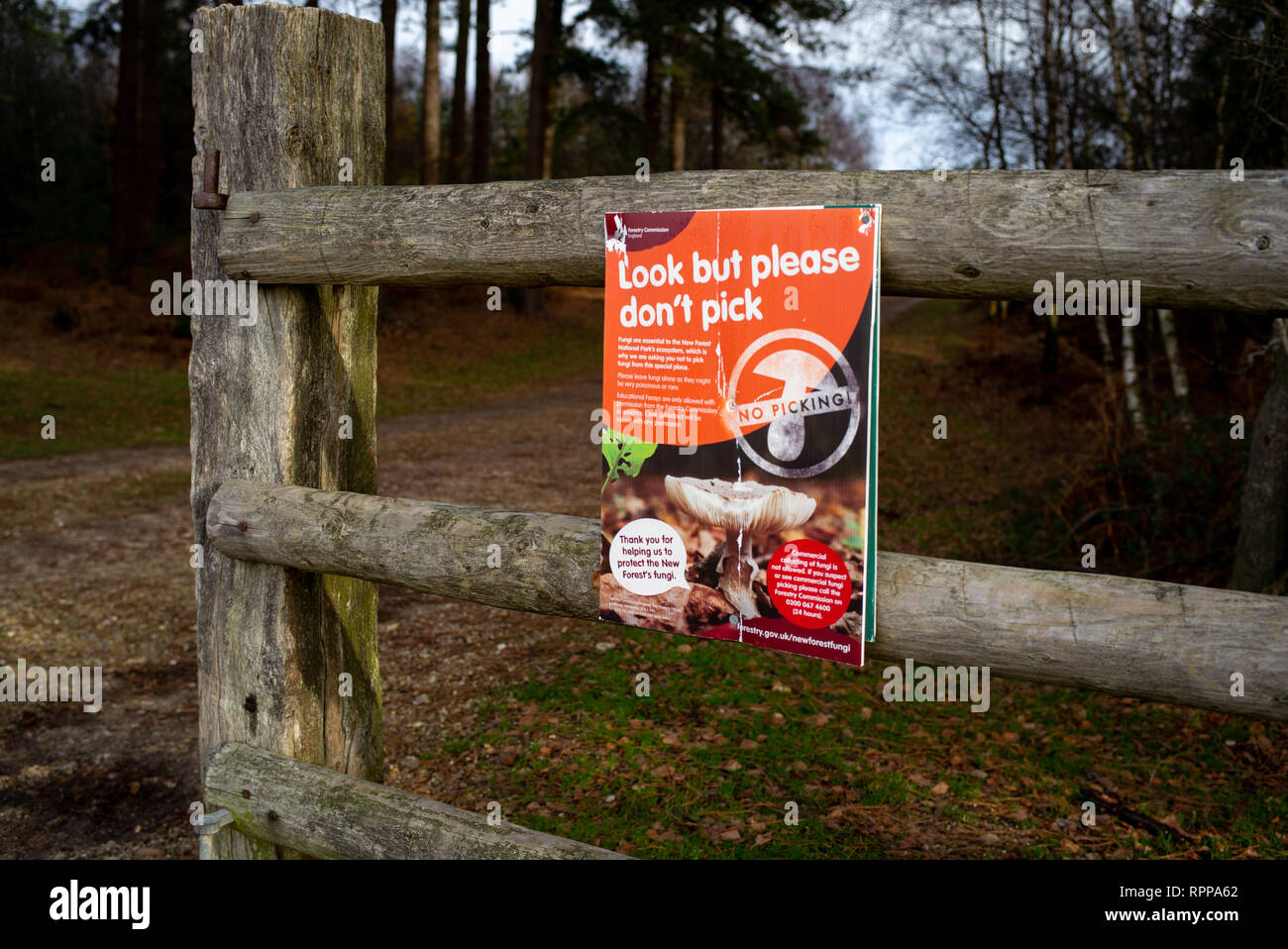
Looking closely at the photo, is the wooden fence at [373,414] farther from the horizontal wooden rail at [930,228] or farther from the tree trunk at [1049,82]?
the tree trunk at [1049,82]

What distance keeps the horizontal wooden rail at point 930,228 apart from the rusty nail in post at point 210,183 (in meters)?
0.35

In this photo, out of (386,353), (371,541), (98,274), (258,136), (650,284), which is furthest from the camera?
(98,274)

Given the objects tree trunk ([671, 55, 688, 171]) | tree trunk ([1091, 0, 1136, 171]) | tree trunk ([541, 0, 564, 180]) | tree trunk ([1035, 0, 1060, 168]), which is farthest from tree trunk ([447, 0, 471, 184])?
tree trunk ([1091, 0, 1136, 171])

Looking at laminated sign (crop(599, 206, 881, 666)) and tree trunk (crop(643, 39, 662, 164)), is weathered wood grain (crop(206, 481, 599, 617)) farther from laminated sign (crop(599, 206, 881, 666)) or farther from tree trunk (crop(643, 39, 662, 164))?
tree trunk (crop(643, 39, 662, 164))

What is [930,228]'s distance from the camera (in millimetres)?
2033

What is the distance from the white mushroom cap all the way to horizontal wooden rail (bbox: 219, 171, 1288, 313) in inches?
19.4

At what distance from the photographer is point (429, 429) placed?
13227 millimetres

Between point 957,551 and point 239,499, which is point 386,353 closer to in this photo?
point 957,551

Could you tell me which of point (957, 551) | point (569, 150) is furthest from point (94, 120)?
point (957, 551)

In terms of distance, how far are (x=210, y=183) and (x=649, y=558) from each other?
1748 mm

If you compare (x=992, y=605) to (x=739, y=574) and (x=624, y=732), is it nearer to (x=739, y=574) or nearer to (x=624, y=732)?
(x=739, y=574)

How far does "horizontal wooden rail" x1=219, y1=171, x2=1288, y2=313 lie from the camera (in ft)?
5.99

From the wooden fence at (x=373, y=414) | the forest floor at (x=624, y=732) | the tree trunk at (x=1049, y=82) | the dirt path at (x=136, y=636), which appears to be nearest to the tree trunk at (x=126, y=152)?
the dirt path at (x=136, y=636)

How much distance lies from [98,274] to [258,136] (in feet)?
75.5
